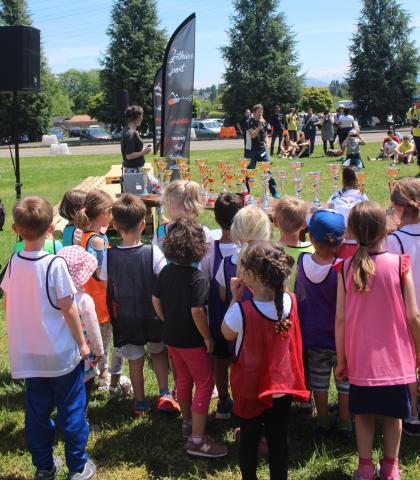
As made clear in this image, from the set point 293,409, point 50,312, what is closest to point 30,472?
point 50,312

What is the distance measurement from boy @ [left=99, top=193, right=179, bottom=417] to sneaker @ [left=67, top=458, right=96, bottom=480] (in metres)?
0.64

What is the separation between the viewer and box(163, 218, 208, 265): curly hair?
280cm

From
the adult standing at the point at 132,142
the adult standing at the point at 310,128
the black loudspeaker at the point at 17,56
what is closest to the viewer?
the black loudspeaker at the point at 17,56

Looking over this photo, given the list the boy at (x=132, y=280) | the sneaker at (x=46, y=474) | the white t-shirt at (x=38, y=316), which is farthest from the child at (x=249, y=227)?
the sneaker at (x=46, y=474)

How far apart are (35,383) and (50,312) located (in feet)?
1.23

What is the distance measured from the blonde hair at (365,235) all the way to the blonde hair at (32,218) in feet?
4.83

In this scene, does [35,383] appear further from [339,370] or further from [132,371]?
[339,370]

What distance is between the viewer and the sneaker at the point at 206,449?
2.93 m

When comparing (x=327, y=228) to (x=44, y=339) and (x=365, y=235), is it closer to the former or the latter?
(x=365, y=235)

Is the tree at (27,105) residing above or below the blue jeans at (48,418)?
above

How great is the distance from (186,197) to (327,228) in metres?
1.04

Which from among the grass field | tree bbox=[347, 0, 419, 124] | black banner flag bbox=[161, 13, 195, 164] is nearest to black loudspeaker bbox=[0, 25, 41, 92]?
black banner flag bbox=[161, 13, 195, 164]

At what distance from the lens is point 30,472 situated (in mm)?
2932

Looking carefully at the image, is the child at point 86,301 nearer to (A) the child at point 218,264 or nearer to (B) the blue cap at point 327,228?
(A) the child at point 218,264
